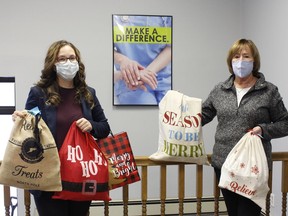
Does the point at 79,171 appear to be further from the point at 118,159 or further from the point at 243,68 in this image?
the point at 243,68

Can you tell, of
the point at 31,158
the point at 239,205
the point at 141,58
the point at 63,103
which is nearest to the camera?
the point at 31,158

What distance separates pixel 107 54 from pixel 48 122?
2167mm

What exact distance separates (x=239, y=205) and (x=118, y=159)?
71cm

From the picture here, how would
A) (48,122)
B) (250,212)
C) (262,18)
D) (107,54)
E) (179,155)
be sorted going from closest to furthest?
(48,122) < (250,212) < (179,155) < (262,18) < (107,54)

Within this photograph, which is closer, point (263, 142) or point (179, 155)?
point (263, 142)

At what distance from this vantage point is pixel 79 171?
1698 mm

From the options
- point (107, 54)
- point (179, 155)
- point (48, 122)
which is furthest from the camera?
point (107, 54)

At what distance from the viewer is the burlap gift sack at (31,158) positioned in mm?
1619

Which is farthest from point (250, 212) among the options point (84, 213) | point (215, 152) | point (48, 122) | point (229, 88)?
point (48, 122)

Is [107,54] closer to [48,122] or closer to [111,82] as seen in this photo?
[111,82]

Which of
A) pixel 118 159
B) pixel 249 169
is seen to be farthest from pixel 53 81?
pixel 249 169

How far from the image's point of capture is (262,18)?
3.51 m

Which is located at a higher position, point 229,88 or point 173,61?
point 173,61

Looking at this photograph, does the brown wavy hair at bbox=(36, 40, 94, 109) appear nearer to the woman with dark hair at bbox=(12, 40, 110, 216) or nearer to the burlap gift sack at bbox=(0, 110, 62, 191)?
the woman with dark hair at bbox=(12, 40, 110, 216)
